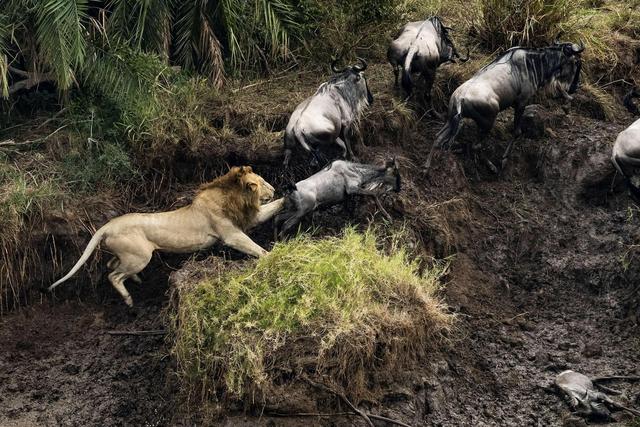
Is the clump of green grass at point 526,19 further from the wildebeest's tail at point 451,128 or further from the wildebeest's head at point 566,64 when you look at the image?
the wildebeest's tail at point 451,128

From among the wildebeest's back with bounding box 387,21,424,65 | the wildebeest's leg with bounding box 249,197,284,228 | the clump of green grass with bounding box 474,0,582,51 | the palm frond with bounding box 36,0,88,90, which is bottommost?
the wildebeest's leg with bounding box 249,197,284,228

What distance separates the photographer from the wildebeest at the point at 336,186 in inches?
371

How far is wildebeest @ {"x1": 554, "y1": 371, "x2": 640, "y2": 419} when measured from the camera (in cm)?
831

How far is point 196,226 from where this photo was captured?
934 centimetres

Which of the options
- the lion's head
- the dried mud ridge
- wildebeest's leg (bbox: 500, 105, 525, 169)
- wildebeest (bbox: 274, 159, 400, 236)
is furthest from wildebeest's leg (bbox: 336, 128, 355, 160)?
wildebeest's leg (bbox: 500, 105, 525, 169)

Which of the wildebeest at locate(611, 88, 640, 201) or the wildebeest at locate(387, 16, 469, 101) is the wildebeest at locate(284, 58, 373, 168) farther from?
the wildebeest at locate(611, 88, 640, 201)

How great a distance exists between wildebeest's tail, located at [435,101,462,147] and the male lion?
1916mm

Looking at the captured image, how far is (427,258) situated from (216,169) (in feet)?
7.35

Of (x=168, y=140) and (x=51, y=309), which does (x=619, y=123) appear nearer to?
(x=168, y=140)

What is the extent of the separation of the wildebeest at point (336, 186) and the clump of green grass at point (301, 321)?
0.48m

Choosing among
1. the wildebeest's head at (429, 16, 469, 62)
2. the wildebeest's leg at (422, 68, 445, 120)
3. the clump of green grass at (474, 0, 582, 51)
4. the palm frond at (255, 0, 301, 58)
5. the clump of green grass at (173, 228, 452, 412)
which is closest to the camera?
the clump of green grass at (173, 228, 452, 412)

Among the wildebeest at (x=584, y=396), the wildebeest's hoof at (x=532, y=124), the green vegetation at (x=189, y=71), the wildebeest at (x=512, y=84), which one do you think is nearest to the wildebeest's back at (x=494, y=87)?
the wildebeest at (x=512, y=84)

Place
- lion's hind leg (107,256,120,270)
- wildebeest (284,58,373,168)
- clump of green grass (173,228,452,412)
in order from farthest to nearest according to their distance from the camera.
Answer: wildebeest (284,58,373,168), lion's hind leg (107,256,120,270), clump of green grass (173,228,452,412)

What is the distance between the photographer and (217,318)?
845cm
